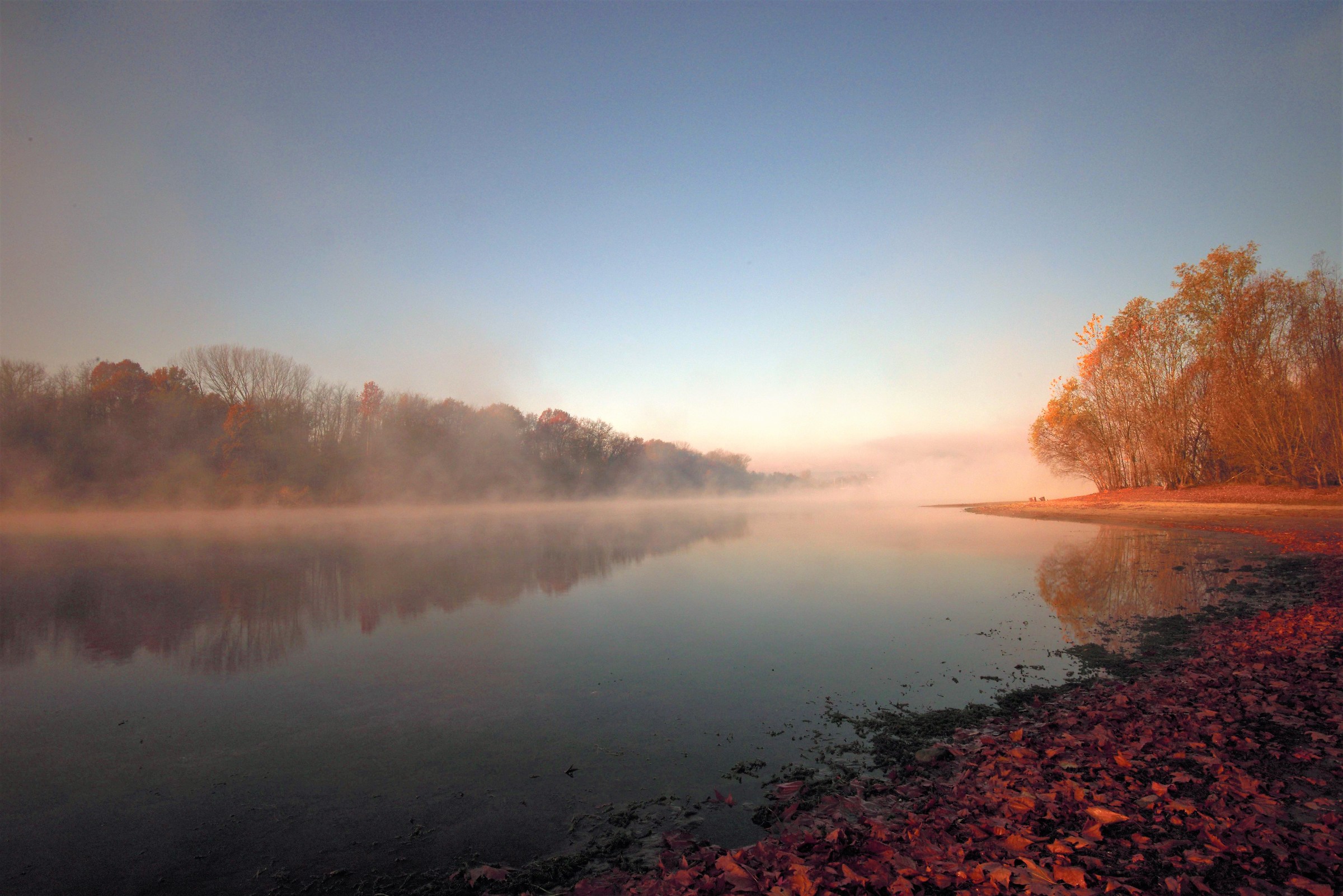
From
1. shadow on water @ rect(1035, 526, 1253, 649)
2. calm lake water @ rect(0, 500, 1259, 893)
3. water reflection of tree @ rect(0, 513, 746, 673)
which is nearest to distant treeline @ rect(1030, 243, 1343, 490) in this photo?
shadow on water @ rect(1035, 526, 1253, 649)

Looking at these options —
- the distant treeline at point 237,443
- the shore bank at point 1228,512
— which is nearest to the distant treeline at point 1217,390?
the shore bank at point 1228,512

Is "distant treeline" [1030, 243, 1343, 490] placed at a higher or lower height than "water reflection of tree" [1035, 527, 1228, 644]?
higher

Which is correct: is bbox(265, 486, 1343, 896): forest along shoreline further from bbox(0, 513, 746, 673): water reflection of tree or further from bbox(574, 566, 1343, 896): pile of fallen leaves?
bbox(0, 513, 746, 673): water reflection of tree

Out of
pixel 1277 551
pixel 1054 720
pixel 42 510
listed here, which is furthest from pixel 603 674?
pixel 42 510

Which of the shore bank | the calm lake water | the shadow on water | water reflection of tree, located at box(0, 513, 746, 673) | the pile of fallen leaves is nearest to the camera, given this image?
the pile of fallen leaves

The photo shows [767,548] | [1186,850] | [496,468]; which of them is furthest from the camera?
[496,468]

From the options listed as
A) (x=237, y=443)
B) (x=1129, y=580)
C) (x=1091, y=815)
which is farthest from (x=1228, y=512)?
(x=237, y=443)

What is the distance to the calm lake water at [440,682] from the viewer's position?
4.22 meters

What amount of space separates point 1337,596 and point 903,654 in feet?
25.5

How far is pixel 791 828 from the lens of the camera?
150 inches

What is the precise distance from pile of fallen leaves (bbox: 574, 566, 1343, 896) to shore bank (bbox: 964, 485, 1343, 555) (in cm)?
1656

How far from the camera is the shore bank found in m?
20.0

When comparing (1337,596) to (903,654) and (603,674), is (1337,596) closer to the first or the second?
(903,654)

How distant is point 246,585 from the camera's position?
14.0 meters
